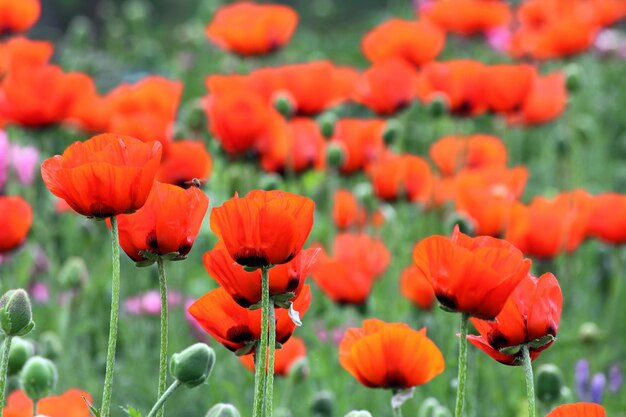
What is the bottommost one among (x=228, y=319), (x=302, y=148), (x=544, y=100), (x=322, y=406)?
(x=322, y=406)

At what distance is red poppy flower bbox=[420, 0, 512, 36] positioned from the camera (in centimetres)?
351

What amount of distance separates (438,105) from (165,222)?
166 centimetres

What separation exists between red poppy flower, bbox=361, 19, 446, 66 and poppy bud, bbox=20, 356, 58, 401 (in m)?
1.83

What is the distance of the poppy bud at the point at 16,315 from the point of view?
1126mm

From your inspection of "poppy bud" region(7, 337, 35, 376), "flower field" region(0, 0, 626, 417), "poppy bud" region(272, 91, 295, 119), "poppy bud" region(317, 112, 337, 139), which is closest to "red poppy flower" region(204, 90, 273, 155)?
"flower field" region(0, 0, 626, 417)

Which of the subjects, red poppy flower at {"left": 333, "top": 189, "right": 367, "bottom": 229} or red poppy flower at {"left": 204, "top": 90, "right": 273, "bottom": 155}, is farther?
red poppy flower at {"left": 333, "top": 189, "right": 367, "bottom": 229}

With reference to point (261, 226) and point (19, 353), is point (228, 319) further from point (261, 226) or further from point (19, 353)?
point (19, 353)

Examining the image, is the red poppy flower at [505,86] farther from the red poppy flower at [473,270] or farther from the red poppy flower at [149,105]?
the red poppy flower at [473,270]

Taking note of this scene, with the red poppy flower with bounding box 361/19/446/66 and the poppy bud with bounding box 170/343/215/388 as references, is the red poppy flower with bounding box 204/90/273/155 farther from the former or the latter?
the poppy bud with bounding box 170/343/215/388

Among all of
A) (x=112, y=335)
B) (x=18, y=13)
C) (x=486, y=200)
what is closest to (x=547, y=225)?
(x=486, y=200)

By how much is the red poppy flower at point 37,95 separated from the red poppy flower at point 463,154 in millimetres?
973

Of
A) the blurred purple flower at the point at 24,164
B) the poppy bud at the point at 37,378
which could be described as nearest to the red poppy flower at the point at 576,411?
the poppy bud at the point at 37,378

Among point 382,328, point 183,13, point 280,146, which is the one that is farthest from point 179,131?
point 183,13

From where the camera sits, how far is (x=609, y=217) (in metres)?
2.39
